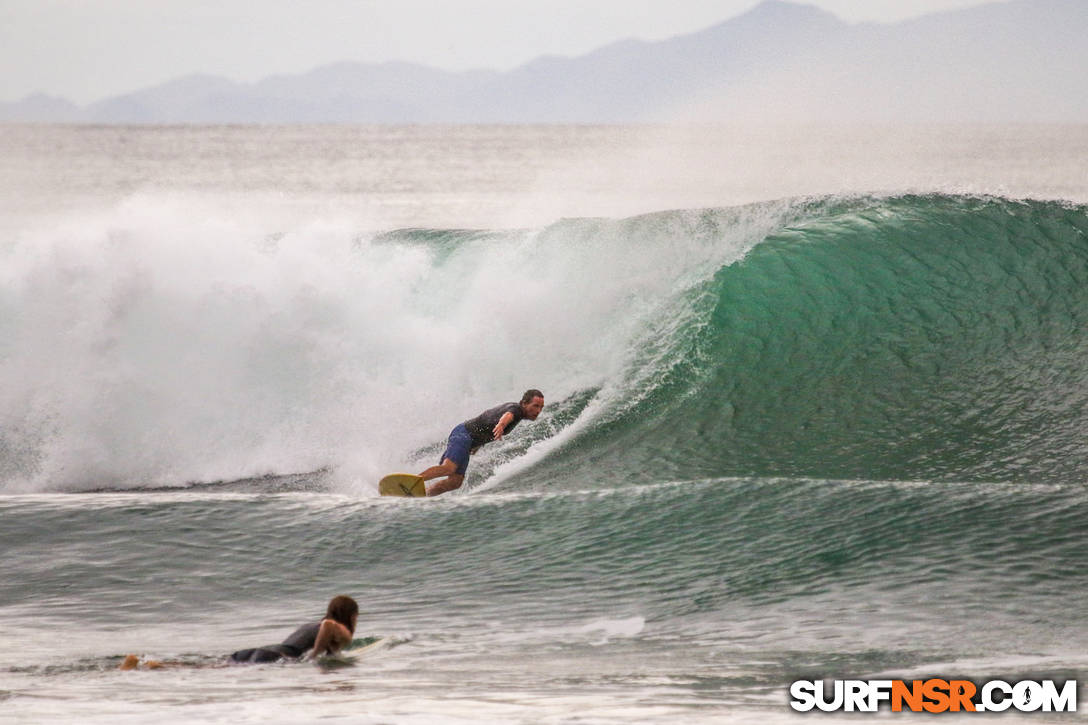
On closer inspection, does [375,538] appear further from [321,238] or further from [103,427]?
[321,238]

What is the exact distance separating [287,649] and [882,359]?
750 centimetres

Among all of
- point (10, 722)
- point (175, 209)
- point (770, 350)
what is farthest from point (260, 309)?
point (10, 722)

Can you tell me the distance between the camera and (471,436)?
10.7 metres

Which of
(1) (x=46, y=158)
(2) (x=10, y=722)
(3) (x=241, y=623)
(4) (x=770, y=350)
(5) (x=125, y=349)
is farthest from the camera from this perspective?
(1) (x=46, y=158)

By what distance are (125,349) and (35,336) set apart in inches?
47.3

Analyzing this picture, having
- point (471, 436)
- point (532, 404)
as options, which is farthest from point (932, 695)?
point (471, 436)

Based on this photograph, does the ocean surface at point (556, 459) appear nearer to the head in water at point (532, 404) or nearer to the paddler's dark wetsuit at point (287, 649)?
the paddler's dark wetsuit at point (287, 649)

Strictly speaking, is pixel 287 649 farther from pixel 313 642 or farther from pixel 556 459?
pixel 556 459

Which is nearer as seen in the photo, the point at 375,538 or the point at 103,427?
the point at 375,538

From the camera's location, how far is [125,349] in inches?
533

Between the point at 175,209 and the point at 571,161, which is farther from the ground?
the point at 571,161

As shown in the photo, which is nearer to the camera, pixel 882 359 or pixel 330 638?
pixel 330 638

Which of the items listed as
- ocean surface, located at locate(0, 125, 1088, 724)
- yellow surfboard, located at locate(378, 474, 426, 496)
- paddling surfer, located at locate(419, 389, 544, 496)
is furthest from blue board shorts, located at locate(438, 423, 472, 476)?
yellow surfboard, located at locate(378, 474, 426, 496)

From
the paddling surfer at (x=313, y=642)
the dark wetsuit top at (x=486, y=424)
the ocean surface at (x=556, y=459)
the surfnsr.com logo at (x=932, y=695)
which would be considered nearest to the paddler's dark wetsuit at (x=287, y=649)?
the paddling surfer at (x=313, y=642)
